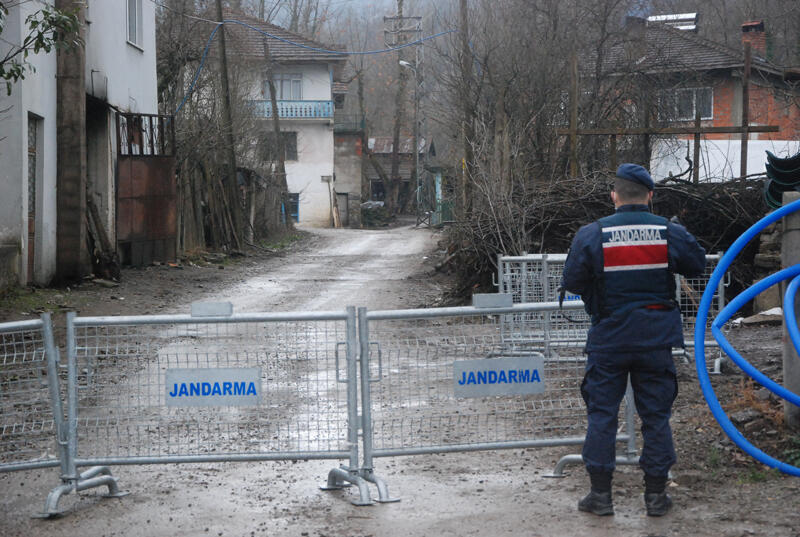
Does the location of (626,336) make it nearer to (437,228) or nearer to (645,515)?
(645,515)

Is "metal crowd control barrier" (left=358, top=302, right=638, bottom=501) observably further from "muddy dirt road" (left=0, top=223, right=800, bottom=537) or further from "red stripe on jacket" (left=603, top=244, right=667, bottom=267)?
"red stripe on jacket" (left=603, top=244, right=667, bottom=267)

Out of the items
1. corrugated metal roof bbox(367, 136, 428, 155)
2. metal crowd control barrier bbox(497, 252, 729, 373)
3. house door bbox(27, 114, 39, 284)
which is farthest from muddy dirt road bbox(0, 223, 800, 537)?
corrugated metal roof bbox(367, 136, 428, 155)

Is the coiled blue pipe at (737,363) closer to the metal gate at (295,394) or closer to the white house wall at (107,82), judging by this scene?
the metal gate at (295,394)

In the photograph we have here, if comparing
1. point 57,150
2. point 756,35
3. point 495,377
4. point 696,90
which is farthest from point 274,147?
point 495,377

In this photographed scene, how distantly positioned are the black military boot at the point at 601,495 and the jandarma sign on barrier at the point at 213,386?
192 centimetres

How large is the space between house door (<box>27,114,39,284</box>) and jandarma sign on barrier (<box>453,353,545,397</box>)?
10.6 metres

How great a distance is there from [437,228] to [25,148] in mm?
12814

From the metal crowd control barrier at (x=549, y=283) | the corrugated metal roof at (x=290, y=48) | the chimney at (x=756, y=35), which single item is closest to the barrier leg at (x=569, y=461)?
the metal crowd control barrier at (x=549, y=283)

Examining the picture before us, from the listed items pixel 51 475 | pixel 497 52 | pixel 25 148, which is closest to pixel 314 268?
pixel 497 52

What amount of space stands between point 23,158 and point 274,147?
21.5 metres

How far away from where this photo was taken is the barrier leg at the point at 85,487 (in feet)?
16.3

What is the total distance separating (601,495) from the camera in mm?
4797

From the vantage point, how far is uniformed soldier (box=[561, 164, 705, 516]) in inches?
187

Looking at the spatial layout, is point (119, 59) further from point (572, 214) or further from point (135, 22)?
point (572, 214)
